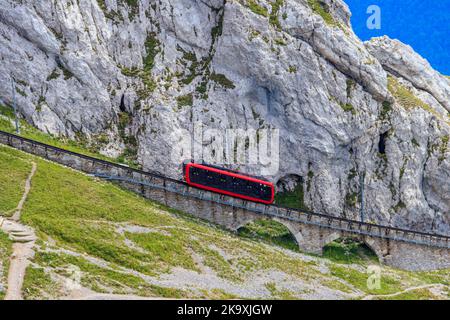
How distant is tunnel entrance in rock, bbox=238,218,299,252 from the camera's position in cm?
6838

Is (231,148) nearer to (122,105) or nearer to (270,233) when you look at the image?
(270,233)

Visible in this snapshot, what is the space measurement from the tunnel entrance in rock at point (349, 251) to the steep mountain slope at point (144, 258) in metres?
1.10

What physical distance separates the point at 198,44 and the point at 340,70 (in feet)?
72.1

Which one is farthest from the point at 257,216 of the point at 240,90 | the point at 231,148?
the point at 240,90

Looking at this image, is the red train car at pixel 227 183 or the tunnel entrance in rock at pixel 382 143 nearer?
the red train car at pixel 227 183

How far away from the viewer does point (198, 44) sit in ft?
284

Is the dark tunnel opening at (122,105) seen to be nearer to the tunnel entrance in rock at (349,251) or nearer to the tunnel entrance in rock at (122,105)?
the tunnel entrance in rock at (122,105)

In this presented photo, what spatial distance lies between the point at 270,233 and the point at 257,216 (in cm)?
334

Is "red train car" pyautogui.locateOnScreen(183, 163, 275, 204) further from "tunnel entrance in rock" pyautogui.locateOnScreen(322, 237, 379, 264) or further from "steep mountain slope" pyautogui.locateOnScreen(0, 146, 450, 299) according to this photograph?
"tunnel entrance in rock" pyautogui.locateOnScreen(322, 237, 379, 264)

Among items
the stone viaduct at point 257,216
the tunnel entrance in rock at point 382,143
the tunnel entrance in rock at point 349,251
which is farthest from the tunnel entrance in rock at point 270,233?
the tunnel entrance in rock at point 382,143

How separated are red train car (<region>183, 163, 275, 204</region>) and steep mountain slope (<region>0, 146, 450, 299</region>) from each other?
453cm

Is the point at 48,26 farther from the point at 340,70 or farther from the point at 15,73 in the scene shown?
the point at 340,70

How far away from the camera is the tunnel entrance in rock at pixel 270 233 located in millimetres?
68375
